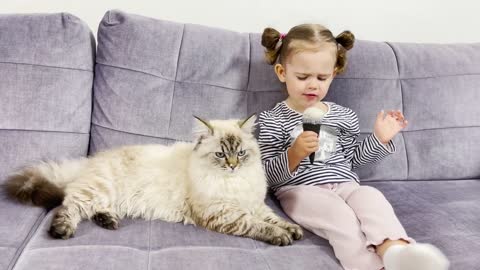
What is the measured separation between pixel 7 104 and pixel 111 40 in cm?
52

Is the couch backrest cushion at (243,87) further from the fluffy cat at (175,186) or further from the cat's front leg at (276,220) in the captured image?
Result: the cat's front leg at (276,220)

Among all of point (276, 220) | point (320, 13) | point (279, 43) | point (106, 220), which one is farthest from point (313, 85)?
point (106, 220)

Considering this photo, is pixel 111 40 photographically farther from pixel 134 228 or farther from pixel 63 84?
pixel 134 228

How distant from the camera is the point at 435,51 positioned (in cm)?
216

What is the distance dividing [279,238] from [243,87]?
81 centimetres

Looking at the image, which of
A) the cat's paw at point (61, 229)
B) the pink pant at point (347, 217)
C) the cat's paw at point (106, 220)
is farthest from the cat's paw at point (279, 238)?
the cat's paw at point (61, 229)

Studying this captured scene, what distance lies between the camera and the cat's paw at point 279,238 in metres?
1.44

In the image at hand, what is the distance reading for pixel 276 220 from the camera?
1590mm

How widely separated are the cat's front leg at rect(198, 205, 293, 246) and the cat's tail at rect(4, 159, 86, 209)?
0.61 meters

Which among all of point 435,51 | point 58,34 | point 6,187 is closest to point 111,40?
point 58,34

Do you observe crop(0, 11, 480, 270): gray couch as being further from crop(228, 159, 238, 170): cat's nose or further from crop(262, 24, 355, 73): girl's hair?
crop(228, 159, 238, 170): cat's nose

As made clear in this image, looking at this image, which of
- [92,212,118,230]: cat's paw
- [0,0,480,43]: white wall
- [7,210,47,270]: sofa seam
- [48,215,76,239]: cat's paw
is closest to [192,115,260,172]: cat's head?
[92,212,118,230]: cat's paw

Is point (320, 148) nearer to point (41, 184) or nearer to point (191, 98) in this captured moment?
point (191, 98)

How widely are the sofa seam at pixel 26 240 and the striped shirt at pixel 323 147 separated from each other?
0.91m
